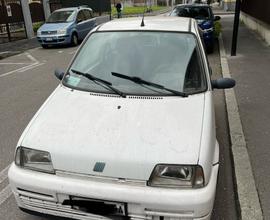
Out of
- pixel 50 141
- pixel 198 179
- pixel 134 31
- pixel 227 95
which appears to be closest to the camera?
pixel 198 179

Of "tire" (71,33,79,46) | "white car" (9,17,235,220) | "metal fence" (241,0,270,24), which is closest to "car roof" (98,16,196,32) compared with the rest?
"white car" (9,17,235,220)

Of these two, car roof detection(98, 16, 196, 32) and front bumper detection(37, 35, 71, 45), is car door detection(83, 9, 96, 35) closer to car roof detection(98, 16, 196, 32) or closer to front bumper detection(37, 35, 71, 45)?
front bumper detection(37, 35, 71, 45)

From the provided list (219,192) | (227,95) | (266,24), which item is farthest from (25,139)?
(266,24)

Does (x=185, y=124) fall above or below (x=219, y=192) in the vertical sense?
above

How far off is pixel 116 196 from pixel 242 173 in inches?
76.6

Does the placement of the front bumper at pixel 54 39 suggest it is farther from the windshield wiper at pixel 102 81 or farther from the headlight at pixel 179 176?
the headlight at pixel 179 176

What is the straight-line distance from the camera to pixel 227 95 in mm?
6605

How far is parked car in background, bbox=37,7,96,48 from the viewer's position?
48.7 feet

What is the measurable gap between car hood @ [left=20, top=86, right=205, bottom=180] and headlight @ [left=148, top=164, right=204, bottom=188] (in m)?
0.05

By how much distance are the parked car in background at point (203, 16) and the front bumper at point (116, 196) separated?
375 inches

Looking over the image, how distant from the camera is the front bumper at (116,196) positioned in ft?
7.89

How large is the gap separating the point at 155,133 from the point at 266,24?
12127mm

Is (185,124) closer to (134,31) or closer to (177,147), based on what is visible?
(177,147)

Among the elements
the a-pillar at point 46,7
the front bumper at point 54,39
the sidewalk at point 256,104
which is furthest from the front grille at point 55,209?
the a-pillar at point 46,7
